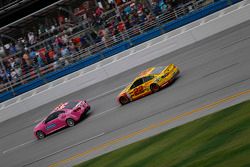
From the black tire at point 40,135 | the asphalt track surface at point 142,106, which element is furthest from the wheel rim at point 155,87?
the black tire at point 40,135

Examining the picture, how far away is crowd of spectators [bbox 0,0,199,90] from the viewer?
32.4m

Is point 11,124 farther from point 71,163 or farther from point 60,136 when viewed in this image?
point 71,163

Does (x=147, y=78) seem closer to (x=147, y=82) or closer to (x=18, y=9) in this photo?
(x=147, y=82)

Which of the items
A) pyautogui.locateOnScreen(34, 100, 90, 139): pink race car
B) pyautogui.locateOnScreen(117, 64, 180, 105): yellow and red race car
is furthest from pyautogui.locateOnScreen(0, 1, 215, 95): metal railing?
pyautogui.locateOnScreen(117, 64, 180, 105): yellow and red race car

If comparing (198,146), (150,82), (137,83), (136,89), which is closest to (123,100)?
(136,89)

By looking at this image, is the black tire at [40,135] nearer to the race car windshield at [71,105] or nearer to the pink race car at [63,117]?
the pink race car at [63,117]

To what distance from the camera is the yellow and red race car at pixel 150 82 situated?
23953mm

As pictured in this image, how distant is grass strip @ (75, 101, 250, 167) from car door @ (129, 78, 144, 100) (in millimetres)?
6014

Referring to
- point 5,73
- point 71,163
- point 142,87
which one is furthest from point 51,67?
point 71,163

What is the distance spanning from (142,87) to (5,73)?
42.3 ft

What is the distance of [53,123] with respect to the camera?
26938 millimetres

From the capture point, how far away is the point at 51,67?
114 ft

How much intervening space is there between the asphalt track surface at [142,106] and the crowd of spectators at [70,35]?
347 centimetres

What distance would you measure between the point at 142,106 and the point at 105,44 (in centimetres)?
1061
